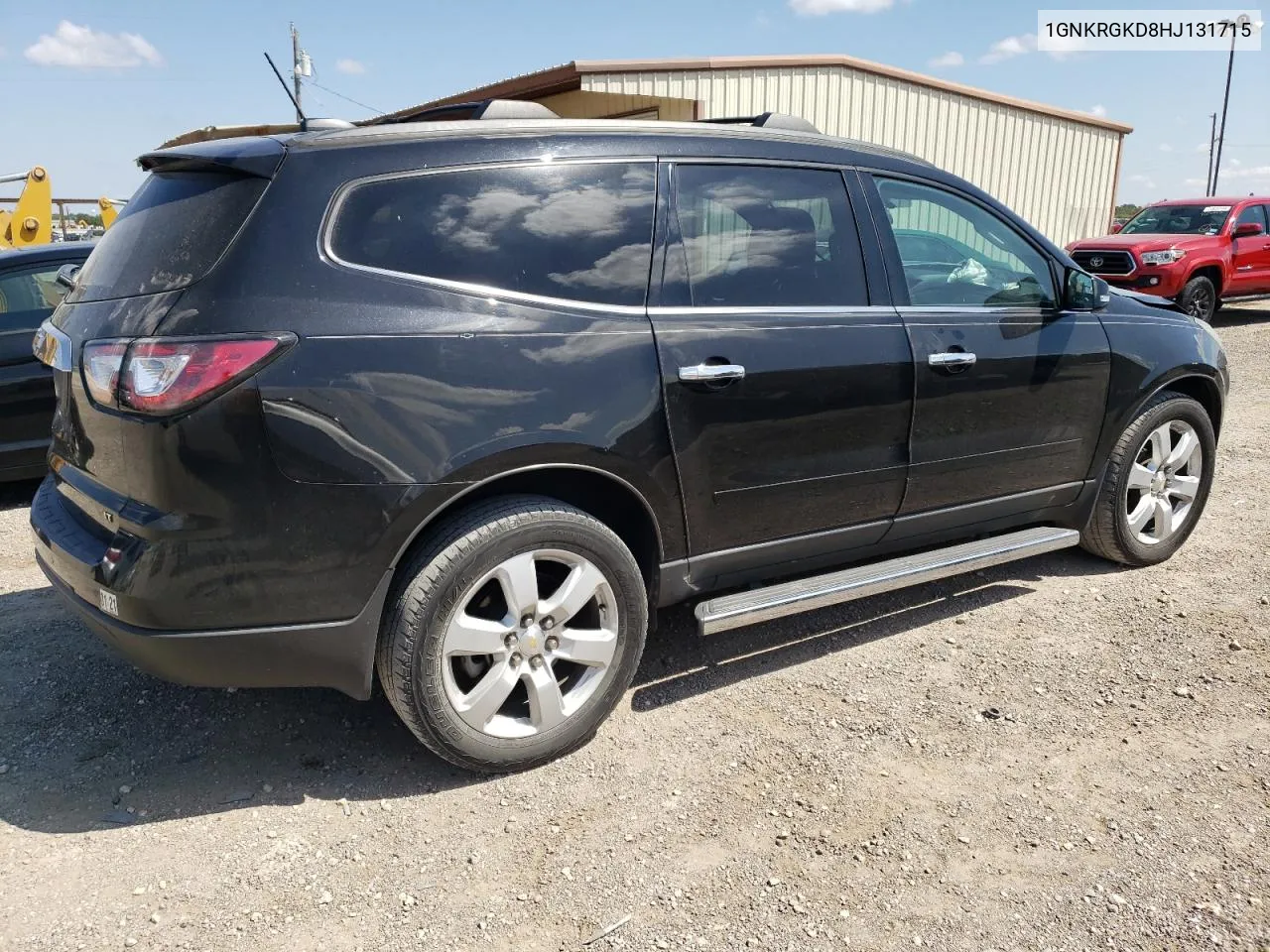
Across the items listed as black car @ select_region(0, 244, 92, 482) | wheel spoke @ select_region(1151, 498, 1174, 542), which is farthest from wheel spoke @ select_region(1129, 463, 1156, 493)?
black car @ select_region(0, 244, 92, 482)

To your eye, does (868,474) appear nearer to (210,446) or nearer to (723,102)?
(210,446)

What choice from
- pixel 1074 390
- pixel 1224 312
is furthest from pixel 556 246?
pixel 1224 312

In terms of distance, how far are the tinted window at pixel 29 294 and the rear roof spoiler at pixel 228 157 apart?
11.8ft

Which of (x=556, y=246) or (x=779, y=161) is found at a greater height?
(x=779, y=161)

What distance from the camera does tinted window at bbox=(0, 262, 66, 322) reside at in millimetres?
5844

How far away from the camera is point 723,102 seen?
515 inches

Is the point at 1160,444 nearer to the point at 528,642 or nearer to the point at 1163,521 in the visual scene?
the point at 1163,521

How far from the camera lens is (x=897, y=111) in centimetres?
1498

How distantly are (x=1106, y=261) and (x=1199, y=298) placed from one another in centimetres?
148

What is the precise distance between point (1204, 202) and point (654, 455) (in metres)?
14.6

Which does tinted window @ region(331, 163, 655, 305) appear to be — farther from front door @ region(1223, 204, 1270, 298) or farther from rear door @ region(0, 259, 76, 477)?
front door @ region(1223, 204, 1270, 298)

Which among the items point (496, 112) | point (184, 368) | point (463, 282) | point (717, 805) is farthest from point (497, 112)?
point (717, 805)

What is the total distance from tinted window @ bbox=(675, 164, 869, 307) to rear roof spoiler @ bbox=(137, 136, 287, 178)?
123cm

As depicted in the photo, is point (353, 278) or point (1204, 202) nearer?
point (353, 278)
